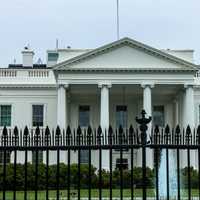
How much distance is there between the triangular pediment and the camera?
47.1 m

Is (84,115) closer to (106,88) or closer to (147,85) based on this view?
(106,88)

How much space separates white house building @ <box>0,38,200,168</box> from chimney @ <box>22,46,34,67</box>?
11.5 ft

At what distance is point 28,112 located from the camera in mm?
51688

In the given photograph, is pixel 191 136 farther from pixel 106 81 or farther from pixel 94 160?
pixel 106 81

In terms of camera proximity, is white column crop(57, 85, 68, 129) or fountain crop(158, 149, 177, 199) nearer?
fountain crop(158, 149, 177, 199)

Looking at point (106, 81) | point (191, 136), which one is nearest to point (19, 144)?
point (191, 136)

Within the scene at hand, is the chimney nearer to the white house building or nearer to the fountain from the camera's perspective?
the white house building

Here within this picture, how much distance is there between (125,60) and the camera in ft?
156

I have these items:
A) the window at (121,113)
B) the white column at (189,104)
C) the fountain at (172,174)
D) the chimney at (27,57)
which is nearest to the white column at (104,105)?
the window at (121,113)

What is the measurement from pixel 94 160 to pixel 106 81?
22.6 ft

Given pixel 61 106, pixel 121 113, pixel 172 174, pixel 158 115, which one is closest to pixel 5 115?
pixel 61 106

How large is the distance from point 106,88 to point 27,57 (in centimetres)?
1451

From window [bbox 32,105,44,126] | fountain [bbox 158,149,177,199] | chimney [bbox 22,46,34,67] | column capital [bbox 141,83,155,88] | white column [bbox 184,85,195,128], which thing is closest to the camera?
fountain [bbox 158,149,177,199]

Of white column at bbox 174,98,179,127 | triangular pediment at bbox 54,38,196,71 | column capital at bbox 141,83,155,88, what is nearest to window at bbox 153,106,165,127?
white column at bbox 174,98,179,127
